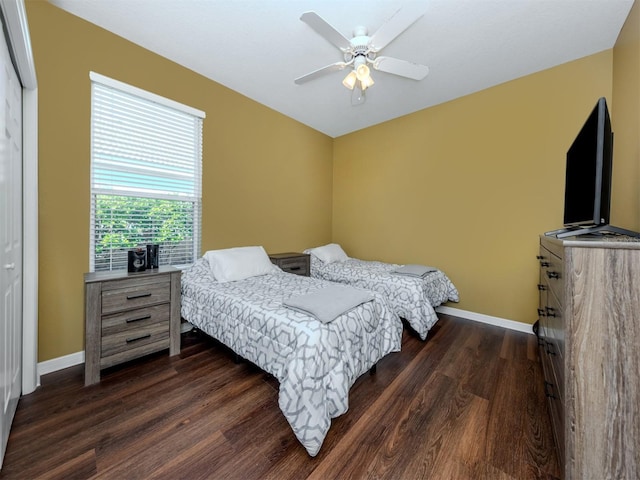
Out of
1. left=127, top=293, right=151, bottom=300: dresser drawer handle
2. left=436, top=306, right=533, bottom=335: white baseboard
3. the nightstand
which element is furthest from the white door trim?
left=436, top=306, right=533, bottom=335: white baseboard

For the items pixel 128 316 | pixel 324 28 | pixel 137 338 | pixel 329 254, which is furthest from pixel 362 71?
pixel 137 338

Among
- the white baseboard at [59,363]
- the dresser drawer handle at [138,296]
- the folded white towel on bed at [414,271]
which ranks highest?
the folded white towel on bed at [414,271]

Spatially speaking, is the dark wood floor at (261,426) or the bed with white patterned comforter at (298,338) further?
the bed with white patterned comforter at (298,338)

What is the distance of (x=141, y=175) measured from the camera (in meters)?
2.36

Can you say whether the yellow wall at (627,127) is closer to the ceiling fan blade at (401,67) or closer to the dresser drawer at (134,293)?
the ceiling fan blade at (401,67)

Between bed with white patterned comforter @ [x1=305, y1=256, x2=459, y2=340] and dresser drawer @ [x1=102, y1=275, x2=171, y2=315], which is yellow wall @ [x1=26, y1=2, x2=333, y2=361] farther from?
bed with white patterned comforter @ [x1=305, y1=256, x2=459, y2=340]

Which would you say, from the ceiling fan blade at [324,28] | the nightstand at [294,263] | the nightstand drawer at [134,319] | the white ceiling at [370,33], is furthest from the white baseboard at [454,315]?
the ceiling fan blade at [324,28]

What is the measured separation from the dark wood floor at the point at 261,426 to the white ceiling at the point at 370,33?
8.02ft

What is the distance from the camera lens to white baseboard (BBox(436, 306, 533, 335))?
2743 mm

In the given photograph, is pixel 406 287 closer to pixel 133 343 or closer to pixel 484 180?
pixel 484 180

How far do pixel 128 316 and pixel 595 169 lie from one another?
122 inches

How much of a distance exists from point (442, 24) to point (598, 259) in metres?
2.11

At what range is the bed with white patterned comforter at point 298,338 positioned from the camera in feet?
4.26

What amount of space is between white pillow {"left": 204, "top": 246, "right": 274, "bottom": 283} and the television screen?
99.9 inches
